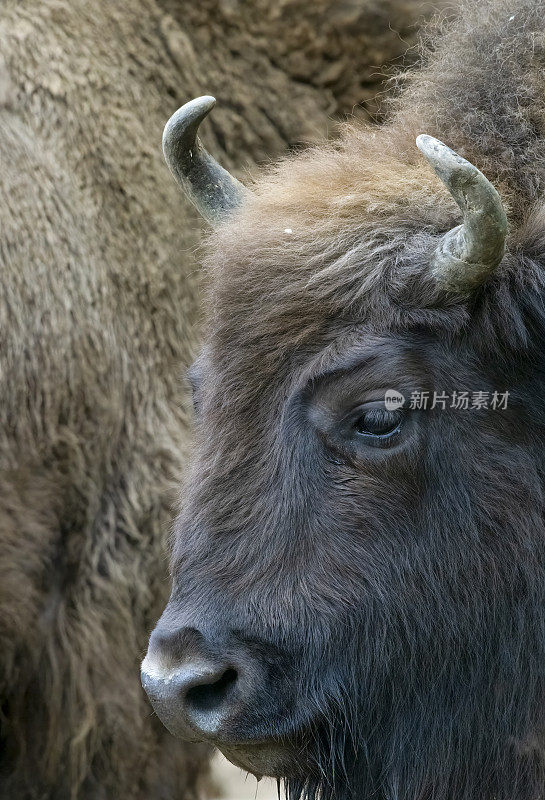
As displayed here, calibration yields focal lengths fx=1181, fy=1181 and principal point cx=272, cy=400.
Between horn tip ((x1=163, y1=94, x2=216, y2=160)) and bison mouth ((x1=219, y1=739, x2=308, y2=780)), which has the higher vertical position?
horn tip ((x1=163, y1=94, x2=216, y2=160))

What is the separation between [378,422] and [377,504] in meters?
0.19

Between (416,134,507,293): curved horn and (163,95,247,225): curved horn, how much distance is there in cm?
85

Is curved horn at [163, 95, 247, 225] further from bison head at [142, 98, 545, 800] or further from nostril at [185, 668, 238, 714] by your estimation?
nostril at [185, 668, 238, 714]

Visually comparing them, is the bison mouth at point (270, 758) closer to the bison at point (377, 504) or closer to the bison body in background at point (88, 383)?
the bison at point (377, 504)

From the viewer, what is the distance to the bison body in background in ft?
13.8

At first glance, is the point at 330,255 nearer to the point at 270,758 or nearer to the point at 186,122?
the point at 186,122

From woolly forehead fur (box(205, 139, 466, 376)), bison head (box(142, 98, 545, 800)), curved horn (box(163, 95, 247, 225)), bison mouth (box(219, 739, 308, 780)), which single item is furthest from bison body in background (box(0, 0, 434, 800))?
bison mouth (box(219, 739, 308, 780))

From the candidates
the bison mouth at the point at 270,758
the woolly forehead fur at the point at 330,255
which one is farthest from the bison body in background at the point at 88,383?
the bison mouth at the point at 270,758

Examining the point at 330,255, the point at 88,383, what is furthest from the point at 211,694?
the point at 88,383

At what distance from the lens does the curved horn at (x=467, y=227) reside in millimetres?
2633

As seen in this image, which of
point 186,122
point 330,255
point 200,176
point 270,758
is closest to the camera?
point 270,758

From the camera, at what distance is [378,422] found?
2791 millimetres

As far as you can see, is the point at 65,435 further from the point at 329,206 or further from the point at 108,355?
the point at 329,206

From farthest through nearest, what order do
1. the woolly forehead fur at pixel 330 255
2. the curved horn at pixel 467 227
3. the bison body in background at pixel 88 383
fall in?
the bison body in background at pixel 88 383, the woolly forehead fur at pixel 330 255, the curved horn at pixel 467 227
